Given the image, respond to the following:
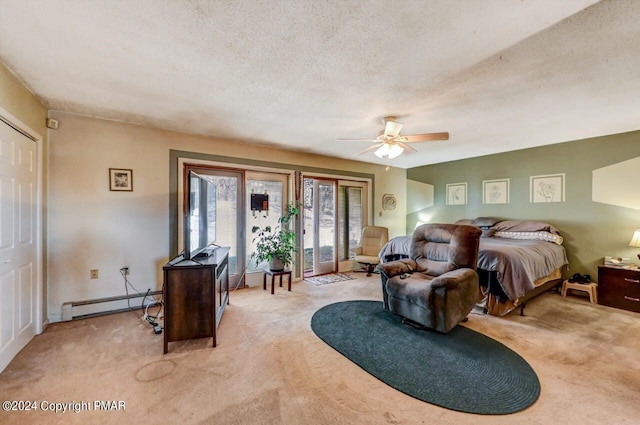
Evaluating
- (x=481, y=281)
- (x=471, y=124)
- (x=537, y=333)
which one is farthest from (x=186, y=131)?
(x=537, y=333)

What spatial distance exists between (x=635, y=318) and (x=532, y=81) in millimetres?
3212

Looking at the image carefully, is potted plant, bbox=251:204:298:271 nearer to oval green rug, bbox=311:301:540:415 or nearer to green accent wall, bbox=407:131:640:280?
oval green rug, bbox=311:301:540:415

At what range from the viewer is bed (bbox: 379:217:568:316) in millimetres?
3027

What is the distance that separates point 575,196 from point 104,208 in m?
6.81

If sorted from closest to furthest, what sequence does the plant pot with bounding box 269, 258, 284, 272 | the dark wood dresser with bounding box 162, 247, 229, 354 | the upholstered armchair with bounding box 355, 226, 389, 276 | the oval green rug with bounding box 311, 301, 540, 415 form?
the oval green rug with bounding box 311, 301, 540, 415, the dark wood dresser with bounding box 162, 247, 229, 354, the plant pot with bounding box 269, 258, 284, 272, the upholstered armchair with bounding box 355, 226, 389, 276

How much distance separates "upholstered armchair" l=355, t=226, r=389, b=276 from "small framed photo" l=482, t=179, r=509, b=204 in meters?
2.08

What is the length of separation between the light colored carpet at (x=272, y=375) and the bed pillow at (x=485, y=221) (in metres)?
2.01

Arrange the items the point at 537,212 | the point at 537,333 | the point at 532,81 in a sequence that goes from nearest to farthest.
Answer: the point at 532,81 → the point at 537,333 → the point at 537,212

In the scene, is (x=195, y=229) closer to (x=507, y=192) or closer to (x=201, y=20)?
(x=201, y=20)

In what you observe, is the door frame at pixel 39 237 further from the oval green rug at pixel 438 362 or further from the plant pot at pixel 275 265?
the oval green rug at pixel 438 362

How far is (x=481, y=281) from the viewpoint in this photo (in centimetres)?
324

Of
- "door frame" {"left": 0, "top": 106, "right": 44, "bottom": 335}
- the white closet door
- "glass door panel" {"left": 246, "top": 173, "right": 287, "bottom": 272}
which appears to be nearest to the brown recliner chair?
"glass door panel" {"left": 246, "top": 173, "right": 287, "bottom": 272}

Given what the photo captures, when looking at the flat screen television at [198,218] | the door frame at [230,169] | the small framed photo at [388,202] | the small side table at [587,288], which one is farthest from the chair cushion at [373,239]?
the flat screen television at [198,218]

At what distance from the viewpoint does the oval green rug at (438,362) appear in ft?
5.90
